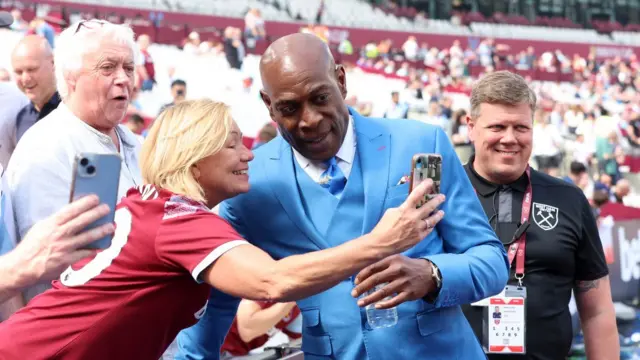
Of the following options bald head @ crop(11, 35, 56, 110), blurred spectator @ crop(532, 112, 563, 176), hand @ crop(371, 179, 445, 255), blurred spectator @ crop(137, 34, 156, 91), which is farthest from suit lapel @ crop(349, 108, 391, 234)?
blurred spectator @ crop(137, 34, 156, 91)

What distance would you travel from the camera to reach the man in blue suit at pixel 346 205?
2.45 m

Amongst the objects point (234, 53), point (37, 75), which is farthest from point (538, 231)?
point (234, 53)

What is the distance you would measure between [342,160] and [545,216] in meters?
1.25

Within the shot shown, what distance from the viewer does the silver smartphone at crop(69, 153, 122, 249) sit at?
180cm

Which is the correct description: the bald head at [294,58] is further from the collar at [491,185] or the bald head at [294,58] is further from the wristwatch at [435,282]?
the collar at [491,185]

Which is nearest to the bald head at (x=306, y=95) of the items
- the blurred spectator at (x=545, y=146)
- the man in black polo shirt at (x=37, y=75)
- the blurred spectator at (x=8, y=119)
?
the blurred spectator at (x=8, y=119)

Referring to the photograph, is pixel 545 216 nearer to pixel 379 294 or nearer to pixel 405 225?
pixel 379 294

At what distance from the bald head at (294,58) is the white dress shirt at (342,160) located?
20cm

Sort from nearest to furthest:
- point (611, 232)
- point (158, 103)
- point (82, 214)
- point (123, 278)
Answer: point (82, 214) → point (123, 278) → point (611, 232) → point (158, 103)

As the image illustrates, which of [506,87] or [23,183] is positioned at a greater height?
[506,87]

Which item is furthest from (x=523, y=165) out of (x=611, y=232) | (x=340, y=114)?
(x=611, y=232)

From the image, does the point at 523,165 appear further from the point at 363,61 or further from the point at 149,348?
the point at 363,61

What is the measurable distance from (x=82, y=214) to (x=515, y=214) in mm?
2147

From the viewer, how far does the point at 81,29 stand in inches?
134
